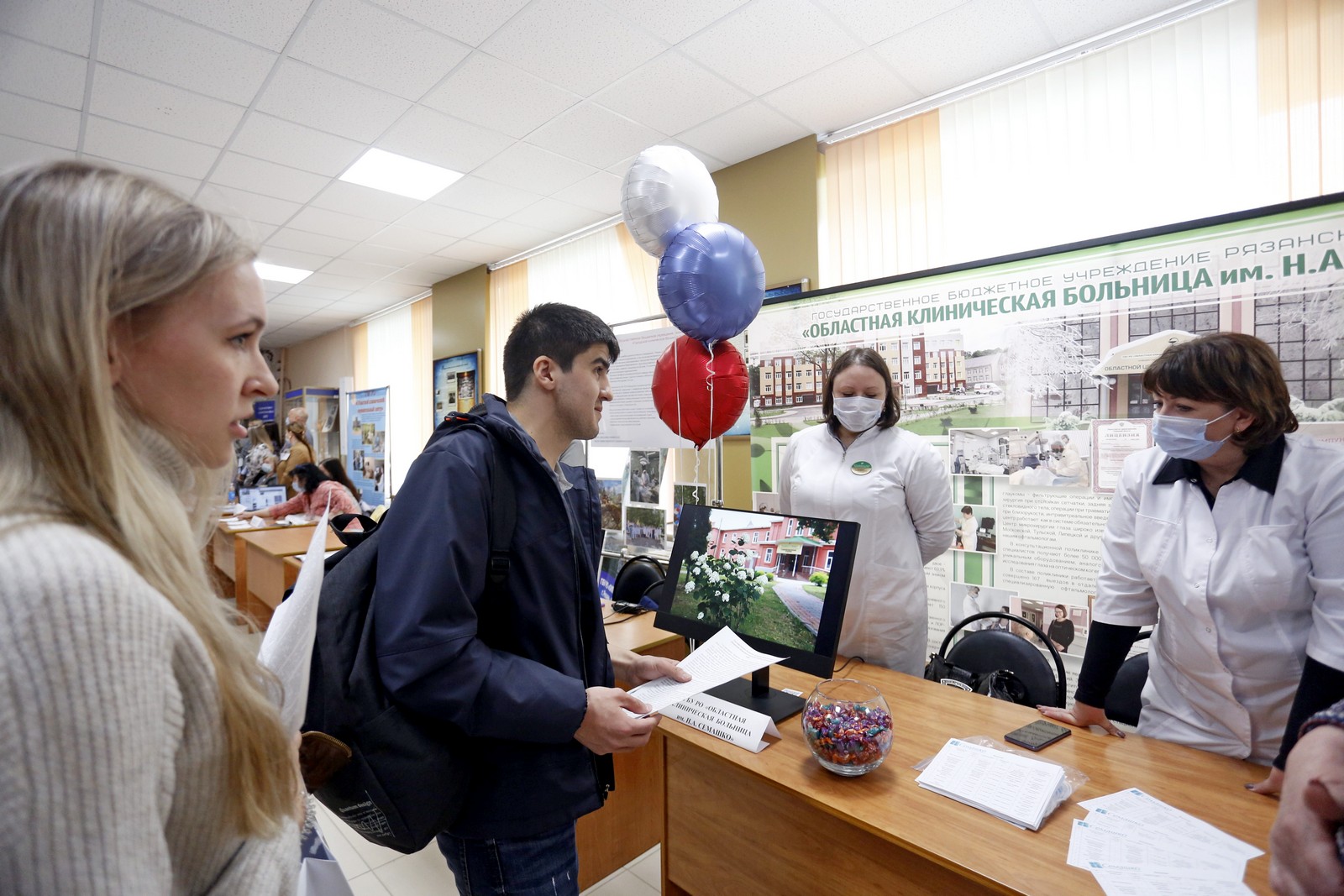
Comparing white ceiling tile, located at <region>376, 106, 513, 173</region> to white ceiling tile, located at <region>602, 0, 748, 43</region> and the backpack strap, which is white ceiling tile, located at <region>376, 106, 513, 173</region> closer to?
white ceiling tile, located at <region>602, 0, 748, 43</region>

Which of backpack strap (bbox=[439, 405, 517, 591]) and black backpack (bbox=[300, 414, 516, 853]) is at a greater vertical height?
backpack strap (bbox=[439, 405, 517, 591])

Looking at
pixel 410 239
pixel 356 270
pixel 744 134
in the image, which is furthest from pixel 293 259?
pixel 744 134

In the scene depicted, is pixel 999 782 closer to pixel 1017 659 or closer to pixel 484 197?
pixel 1017 659

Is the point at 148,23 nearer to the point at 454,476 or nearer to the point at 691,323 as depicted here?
the point at 691,323

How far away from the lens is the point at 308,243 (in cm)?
492

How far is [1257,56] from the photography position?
7.49ft

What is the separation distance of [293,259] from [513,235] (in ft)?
6.70

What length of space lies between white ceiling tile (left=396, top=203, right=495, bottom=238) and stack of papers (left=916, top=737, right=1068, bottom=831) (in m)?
4.23

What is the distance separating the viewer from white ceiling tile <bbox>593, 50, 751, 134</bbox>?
274cm

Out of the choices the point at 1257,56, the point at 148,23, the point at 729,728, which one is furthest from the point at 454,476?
the point at 1257,56

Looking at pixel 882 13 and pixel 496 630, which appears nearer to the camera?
pixel 496 630

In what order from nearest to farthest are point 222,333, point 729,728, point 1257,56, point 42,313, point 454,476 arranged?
point 42,313, point 222,333, point 454,476, point 729,728, point 1257,56

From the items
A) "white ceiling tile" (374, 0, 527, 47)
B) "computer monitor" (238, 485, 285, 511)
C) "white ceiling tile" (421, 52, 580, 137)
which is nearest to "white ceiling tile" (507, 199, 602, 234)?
"white ceiling tile" (421, 52, 580, 137)

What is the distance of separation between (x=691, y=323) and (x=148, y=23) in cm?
240
